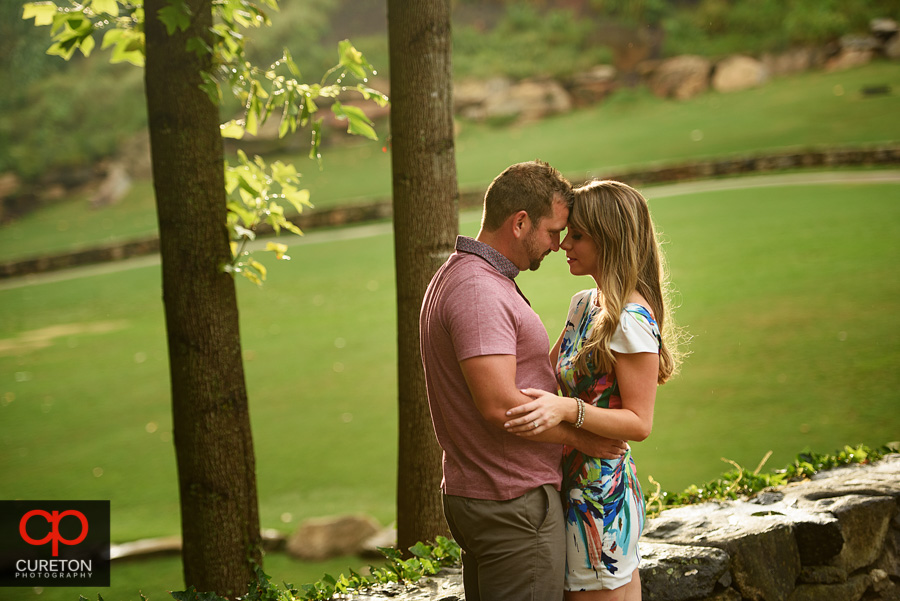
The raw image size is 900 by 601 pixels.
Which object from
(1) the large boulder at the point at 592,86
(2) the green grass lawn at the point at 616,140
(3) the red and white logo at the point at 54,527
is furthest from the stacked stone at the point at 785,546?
(1) the large boulder at the point at 592,86

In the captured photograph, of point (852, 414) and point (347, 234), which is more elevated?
point (347, 234)

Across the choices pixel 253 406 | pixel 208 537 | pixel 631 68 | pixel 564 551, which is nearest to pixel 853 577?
pixel 564 551

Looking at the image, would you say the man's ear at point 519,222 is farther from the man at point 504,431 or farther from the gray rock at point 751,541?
the gray rock at point 751,541

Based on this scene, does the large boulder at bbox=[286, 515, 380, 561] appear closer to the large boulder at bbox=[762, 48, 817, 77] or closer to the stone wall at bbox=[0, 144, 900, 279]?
the stone wall at bbox=[0, 144, 900, 279]

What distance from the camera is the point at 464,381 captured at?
2.13 m

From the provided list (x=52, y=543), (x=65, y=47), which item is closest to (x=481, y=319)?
(x=65, y=47)

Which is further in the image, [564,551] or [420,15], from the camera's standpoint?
[420,15]

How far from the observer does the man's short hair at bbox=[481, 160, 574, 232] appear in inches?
84.7

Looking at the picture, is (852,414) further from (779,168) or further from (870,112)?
(870,112)

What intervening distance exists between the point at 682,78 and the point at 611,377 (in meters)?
21.6

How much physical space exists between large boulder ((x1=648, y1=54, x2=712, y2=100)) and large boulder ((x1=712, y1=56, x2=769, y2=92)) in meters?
0.37

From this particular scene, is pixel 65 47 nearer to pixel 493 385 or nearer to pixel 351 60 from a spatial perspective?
pixel 351 60

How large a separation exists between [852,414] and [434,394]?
5.13 metres

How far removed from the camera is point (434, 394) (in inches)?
87.1
